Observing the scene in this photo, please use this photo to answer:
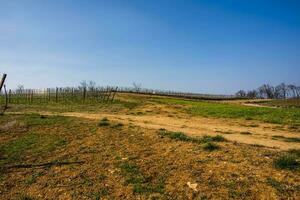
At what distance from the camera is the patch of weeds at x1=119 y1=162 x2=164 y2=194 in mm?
7711

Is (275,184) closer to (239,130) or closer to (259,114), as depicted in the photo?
(239,130)

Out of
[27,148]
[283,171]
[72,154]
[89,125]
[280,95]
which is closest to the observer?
[283,171]

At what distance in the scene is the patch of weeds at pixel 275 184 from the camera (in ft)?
22.7

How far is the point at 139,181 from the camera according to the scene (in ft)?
26.9

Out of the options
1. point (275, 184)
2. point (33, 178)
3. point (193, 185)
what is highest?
point (275, 184)

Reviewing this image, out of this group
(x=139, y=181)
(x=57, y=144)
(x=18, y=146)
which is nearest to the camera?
(x=139, y=181)

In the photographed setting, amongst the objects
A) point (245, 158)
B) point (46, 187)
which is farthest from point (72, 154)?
point (245, 158)

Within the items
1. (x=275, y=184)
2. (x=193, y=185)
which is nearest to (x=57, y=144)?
(x=193, y=185)

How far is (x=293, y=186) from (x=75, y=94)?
1927 inches

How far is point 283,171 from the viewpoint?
7.73 meters

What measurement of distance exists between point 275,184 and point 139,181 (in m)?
3.40

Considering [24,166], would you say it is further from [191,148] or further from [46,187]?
[191,148]

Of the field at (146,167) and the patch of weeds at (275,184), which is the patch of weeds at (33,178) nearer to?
the field at (146,167)

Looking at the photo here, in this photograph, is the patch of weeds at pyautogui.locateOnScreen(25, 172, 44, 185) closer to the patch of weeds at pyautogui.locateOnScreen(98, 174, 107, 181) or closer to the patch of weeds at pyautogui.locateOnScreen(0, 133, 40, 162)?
the patch of weeds at pyautogui.locateOnScreen(0, 133, 40, 162)
